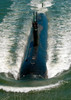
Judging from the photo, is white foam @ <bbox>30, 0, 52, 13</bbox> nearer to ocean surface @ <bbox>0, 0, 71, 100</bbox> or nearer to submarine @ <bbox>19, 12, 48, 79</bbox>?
ocean surface @ <bbox>0, 0, 71, 100</bbox>

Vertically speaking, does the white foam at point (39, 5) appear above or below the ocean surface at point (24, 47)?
below

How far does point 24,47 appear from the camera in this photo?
24547mm

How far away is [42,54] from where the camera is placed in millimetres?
21234

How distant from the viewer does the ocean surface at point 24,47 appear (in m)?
16.8

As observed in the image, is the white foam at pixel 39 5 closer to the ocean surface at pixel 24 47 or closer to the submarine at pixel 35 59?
the ocean surface at pixel 24 47

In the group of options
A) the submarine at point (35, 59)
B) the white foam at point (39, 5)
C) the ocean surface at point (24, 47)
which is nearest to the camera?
the ocean surface at point (24, 47)

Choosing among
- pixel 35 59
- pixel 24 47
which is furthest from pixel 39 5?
pixel 35 59

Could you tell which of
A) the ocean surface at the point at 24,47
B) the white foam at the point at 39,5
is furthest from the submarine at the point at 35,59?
the white foam at the point at 39,5

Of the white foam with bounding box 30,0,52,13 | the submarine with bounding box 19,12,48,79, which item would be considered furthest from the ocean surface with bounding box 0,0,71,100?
the submarine with bounding box 19,12,48,79

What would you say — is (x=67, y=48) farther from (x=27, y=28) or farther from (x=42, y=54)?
(x=27, y=28)

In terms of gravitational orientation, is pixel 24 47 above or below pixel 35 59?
below

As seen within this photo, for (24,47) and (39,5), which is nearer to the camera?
(24,47)

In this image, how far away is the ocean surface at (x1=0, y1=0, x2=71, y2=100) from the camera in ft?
55.2

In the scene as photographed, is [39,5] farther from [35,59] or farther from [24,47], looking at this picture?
[35,59]
